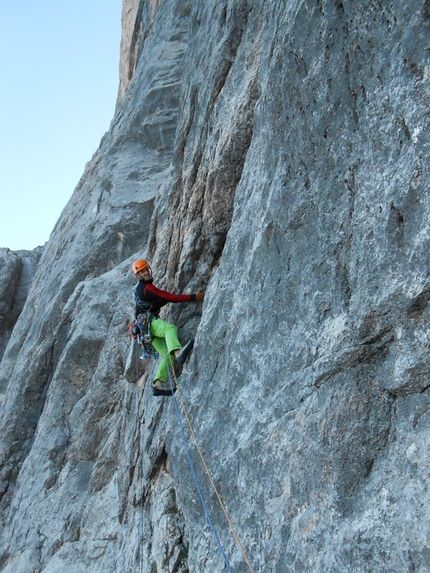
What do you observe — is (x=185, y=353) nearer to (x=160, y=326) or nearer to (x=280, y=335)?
(x=160, y=326)

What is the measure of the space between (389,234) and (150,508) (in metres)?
5.33

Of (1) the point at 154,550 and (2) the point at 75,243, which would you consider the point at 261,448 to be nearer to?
(1) the point at 154,550

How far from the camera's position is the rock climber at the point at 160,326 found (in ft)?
23.6

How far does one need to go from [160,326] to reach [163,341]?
36cm

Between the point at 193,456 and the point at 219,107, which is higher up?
the point at 219,107

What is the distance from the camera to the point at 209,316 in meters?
6.45

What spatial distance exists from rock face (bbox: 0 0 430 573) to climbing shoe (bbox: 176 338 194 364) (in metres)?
0.20

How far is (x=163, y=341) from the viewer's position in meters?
7.94

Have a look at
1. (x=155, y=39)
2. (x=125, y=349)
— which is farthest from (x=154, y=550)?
(x=155, y=39)

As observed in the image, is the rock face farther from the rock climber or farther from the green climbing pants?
the green climbing pants

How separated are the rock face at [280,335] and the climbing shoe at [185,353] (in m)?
0.20

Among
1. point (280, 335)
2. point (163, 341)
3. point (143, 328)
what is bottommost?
point (163, 341)

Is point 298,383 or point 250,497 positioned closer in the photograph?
point 298,383

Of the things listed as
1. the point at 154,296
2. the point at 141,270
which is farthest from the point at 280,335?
the point at 141,270
